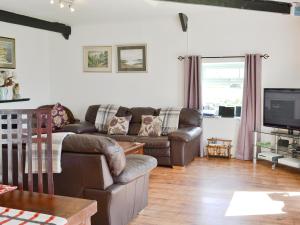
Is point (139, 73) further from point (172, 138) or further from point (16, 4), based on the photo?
point (16, 4)

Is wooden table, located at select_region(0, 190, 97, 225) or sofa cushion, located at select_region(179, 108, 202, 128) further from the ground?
sofa cushion, located at select_region(179, 108, 202, 128)

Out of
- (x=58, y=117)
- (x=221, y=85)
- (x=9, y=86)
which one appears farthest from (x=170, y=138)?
(x=9, y=86)

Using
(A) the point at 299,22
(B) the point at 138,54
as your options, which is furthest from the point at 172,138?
(A) the point at 299,22

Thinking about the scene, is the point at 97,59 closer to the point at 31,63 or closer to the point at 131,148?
the point at 31,63

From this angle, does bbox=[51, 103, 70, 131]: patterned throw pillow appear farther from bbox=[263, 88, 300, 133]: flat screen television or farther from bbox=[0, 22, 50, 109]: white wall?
bbox=[263, 88, 300, 133]: flat screen television

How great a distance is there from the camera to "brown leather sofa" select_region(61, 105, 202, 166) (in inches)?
207

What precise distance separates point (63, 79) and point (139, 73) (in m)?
1.77

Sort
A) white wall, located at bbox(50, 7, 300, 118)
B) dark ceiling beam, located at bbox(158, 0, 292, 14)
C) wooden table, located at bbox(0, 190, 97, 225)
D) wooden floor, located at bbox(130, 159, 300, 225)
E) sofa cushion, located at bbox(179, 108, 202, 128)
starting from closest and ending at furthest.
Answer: wooden table, located at bbox(0, 190, 97, 225) → wooden floor, located at bbox(130, 159, 300, 225) → dark ceiling beam, located at bbox(158, 0, 292, 14) → white wall, located at bbox(50, 7, 300, 118) → sofa cushion, located at bbox(179, 108, 202, 128)

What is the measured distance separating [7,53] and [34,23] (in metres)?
0.76

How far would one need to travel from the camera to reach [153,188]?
4305 millimetres

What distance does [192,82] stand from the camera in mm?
6125

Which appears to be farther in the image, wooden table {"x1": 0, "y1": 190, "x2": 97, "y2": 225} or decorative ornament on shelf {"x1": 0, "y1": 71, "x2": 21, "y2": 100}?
decorative ornament on shelf {"x1": 0, "y1": 71, "x2": 21, "y2": 100}

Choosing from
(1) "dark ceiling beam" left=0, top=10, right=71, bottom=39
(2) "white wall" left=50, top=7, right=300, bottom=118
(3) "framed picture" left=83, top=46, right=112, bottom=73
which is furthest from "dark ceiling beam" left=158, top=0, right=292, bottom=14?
(1) "dark ceiling beam" left=0, top=10, right=71, bottom=39

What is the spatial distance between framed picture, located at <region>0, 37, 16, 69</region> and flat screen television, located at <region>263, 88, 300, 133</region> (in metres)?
4.50
